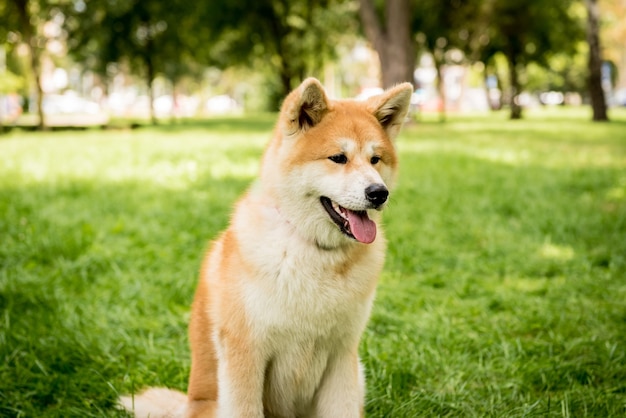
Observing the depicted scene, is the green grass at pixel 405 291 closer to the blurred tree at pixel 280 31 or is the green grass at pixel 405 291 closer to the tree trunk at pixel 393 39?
the tree trunk at pixel 393 39

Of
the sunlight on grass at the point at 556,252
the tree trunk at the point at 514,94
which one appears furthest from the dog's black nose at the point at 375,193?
the tree trunk at the point at 514,94

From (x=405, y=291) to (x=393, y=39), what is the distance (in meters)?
14.6

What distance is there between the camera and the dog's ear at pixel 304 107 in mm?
2602

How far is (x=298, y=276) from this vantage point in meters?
2.50

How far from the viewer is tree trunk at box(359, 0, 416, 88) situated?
59.2 feet

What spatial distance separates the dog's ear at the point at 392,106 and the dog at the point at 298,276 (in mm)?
11

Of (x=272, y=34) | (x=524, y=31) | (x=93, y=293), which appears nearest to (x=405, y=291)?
(x=93, y=293)

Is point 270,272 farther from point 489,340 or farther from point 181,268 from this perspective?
point 181,268

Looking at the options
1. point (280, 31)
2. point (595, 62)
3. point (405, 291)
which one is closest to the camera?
point (405, 291)

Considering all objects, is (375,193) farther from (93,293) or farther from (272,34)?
(272,34)

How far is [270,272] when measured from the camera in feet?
8.18

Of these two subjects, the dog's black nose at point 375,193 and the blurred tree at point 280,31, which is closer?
the dog's black nose at point 375,193

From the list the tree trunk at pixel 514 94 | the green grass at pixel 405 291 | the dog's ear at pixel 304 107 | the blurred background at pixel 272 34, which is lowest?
the green grass at pixel 405 291

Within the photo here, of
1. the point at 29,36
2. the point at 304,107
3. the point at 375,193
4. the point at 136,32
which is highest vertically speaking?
the point at 136,32
